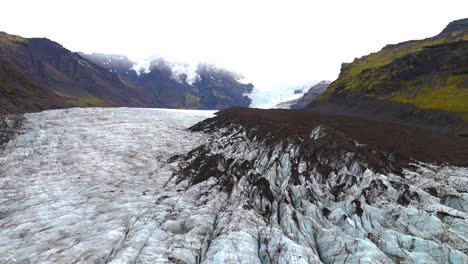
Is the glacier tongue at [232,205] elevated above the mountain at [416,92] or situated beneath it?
situated beneath

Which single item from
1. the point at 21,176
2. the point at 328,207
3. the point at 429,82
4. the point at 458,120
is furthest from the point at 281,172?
the point at 429,82

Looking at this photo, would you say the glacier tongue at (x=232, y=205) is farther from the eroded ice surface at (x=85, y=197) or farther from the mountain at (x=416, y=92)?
the mountain at (x=416, y=92)

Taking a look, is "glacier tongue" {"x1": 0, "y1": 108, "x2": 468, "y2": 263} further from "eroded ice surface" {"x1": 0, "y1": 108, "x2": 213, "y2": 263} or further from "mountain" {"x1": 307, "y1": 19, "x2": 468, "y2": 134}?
"mountain" {"x1": 307, "y1": 19, "x2": 468, "y2": 134}

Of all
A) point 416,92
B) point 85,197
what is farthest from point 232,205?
point 416,92

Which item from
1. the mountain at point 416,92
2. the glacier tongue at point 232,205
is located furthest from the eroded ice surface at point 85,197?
the mountain at point 416,92

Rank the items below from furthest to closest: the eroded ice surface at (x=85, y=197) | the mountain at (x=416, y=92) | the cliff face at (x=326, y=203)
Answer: the mountain at (x=416, y=92)
the cliff face at (x=326, y=203)
the eroded ice surface at (x=85, y=197)
